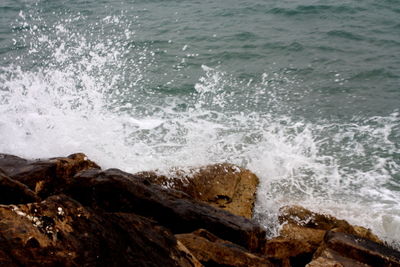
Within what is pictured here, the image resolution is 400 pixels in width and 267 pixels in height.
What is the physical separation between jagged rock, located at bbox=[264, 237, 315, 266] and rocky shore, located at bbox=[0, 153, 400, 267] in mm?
12

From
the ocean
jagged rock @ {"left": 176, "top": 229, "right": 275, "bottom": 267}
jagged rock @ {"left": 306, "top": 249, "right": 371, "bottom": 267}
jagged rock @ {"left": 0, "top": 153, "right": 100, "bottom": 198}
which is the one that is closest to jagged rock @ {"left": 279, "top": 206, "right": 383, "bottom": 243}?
the ocean

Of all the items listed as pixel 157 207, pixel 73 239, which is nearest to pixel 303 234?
pixel 157 207

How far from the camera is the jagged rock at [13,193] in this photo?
3312mm

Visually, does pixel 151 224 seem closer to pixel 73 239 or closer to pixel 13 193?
pixel 73 239

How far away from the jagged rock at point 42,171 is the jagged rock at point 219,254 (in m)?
2.01

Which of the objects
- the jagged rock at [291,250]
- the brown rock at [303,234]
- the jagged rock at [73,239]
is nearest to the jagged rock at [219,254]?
the jagged rock at [73,239]

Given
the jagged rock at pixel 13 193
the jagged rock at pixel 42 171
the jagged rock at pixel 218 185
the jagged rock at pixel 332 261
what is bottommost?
the jagged rock at pixel 218 185

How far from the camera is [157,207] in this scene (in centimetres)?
413

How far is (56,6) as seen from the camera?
55.3ft

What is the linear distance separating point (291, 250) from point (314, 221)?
36.1 inches

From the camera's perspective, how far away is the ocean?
21.1 feet

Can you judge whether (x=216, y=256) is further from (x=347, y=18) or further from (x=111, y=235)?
(x=347, y=18)

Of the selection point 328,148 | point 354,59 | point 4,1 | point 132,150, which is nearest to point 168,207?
point 132,150

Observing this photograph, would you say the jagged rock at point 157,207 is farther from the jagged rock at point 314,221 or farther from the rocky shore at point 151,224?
the jagged rock at point 314,221
